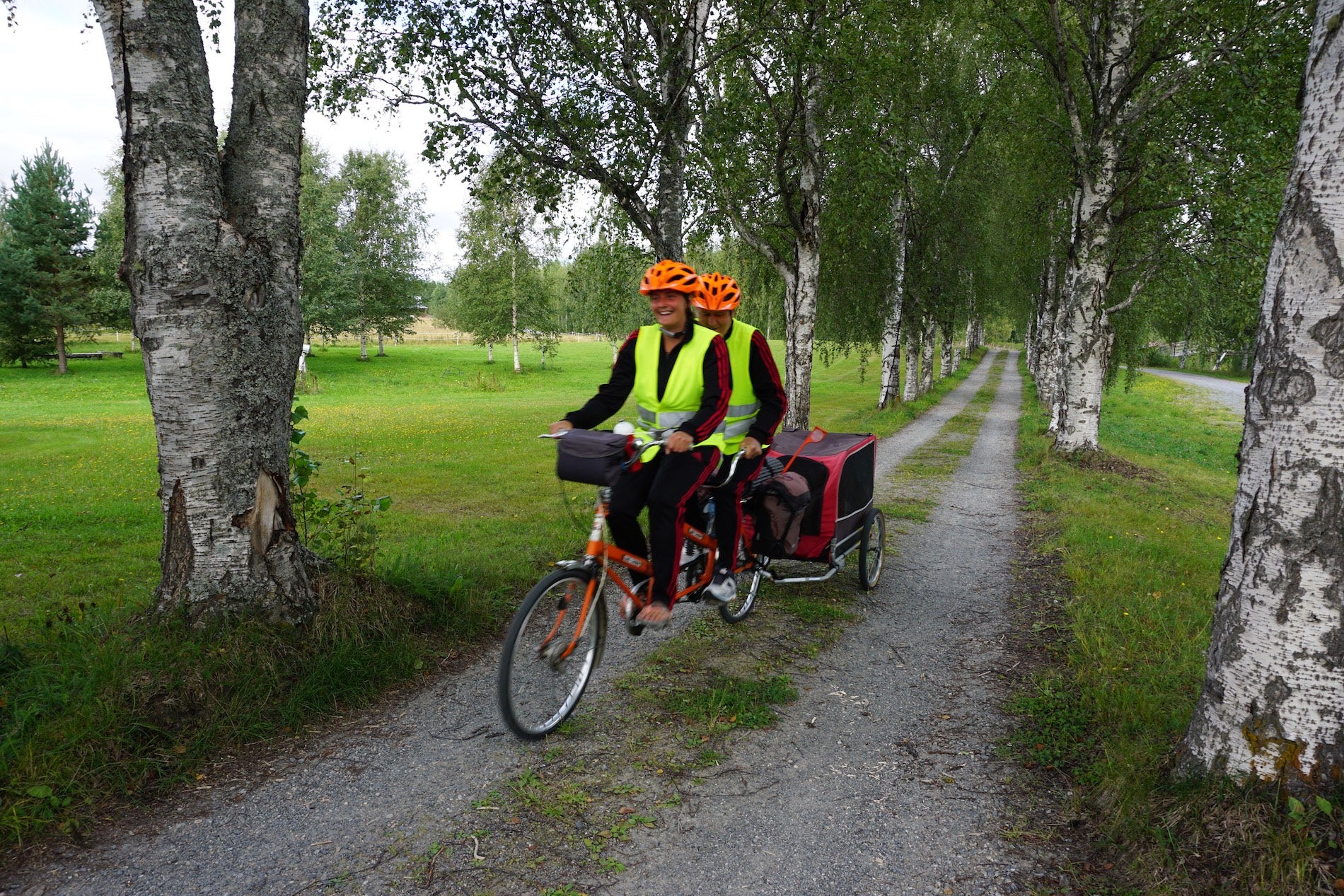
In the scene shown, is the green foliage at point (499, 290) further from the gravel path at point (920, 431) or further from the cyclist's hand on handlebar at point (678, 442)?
the cyclist's hand on handlebar at point (678, 442)

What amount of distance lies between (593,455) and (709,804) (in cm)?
169

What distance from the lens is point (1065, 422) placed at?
14.3 meters

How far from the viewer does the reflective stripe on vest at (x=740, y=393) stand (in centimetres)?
462

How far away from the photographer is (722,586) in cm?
481

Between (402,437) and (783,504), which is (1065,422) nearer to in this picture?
(783,504)

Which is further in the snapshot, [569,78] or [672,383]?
[569,78]

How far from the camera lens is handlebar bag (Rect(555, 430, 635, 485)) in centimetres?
387

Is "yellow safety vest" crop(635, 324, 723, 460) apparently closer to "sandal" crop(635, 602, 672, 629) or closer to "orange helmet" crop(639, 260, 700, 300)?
"orange helmet" crop(639, 260, 700, 300)

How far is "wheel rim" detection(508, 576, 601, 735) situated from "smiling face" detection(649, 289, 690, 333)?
4.79 feet

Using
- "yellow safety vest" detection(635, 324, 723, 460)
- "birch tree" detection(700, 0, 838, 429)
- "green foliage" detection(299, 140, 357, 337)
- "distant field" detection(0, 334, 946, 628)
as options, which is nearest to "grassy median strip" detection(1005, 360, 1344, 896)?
"yellow safety vest" detection(635, 324, 723, 460)

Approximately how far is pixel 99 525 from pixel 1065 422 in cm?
1495

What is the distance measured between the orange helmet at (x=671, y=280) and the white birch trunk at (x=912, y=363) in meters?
23.7

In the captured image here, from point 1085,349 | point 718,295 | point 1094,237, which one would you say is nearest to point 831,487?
point 718,295

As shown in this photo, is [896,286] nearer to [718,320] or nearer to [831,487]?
[831,487]
